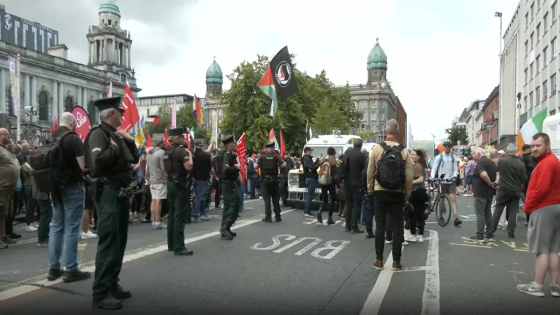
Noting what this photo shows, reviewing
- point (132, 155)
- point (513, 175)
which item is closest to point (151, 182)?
point (132, 155)

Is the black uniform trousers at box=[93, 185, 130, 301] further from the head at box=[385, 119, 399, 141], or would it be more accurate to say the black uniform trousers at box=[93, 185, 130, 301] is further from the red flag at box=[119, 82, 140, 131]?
the red flag at box=[119, 82, 140, 131]

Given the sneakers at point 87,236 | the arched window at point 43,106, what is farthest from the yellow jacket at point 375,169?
the arched window at point 43,106

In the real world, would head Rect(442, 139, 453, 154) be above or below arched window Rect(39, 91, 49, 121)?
below

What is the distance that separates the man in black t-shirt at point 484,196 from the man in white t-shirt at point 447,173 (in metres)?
1.77

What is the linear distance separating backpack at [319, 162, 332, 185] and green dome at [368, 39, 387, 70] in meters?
127

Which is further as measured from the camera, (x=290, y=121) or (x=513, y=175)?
(x=290, y=121)

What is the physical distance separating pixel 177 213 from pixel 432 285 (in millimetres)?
3891

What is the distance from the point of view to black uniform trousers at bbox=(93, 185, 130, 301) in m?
4.52

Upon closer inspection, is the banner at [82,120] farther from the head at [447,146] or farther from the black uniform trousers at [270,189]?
the head at [447,146]

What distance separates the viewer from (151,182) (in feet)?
33.9

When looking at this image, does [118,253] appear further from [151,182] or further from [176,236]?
[151,182]

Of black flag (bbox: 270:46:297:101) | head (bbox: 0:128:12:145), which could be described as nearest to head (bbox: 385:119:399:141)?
head (bbox: 0:128:12:145)

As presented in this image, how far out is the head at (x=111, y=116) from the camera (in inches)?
185

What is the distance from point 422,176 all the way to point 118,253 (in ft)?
20.1
